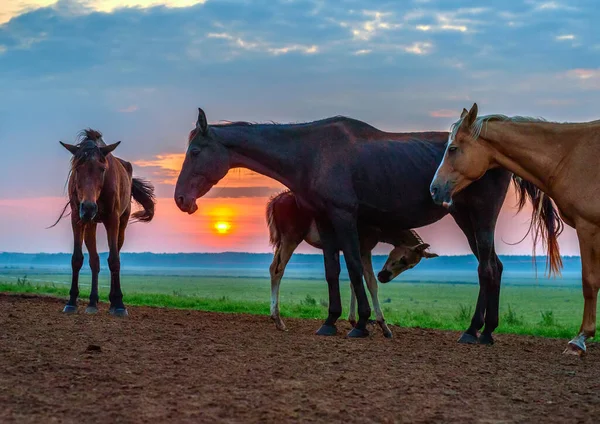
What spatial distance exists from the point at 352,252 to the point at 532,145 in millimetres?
2695

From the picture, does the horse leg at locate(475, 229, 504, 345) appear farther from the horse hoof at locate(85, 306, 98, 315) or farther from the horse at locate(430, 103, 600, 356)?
the horse hoof at locate(85, 306, 98, 315)

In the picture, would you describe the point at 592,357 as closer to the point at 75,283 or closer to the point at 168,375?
the point at 168,375

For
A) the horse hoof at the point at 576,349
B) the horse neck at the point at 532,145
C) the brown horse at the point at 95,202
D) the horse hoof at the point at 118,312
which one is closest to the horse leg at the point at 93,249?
the brown horse at the point at 95,202

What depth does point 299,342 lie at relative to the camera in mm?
9352

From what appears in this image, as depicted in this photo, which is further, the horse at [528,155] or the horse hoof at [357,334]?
the horse hoof at [357,334]

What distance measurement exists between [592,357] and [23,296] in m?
11.0

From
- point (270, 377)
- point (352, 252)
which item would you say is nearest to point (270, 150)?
point (352, 252)

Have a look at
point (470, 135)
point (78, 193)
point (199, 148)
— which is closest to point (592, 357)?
point (470, 135)

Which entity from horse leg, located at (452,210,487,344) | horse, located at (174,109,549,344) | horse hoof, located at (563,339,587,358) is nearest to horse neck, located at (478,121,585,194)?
horse, located at (174,109,549,344)

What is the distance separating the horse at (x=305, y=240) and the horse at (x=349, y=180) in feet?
2.82

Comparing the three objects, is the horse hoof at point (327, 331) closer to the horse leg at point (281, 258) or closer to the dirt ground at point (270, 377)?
the dirt ground at point (270, 377)

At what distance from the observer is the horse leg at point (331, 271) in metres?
10.8

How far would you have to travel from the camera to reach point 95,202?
38.8ft

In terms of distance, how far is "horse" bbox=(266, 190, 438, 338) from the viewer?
11935mm
